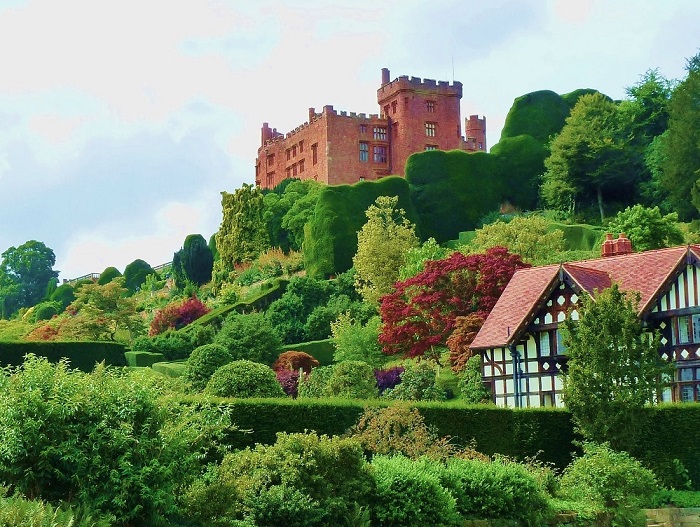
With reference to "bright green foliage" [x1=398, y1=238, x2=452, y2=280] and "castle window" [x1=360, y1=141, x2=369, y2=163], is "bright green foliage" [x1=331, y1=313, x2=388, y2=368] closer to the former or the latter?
"bright green foliage" [x1=398, y1=238, x2=452, y2=280]

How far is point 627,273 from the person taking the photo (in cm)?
3094

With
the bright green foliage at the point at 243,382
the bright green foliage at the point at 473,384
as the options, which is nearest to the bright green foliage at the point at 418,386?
the bright green foliage at the point at 473,384

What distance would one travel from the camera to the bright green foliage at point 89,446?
47.7 feet

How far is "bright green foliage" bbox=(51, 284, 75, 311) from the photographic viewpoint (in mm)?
80750

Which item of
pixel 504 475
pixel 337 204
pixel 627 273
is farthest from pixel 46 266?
pixel 504 475

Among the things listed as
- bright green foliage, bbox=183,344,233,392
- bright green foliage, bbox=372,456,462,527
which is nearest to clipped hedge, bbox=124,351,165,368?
bright green foliage, bbox=183,344,233,392

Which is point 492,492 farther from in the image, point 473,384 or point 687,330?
point 473,384

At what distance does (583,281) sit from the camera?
30031mm

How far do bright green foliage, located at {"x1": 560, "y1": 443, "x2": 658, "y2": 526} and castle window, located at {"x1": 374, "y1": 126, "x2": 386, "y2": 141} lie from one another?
182 ft

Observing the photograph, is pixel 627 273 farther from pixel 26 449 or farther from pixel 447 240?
pixel 447 240

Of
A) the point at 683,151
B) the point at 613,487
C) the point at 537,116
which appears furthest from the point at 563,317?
the point at 537,116

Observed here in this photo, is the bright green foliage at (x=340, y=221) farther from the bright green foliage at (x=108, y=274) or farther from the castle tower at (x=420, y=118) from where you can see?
the bright green foliage at (x=108, y=274)

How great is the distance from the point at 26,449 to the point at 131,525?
169cm

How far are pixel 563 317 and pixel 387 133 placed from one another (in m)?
47.2
